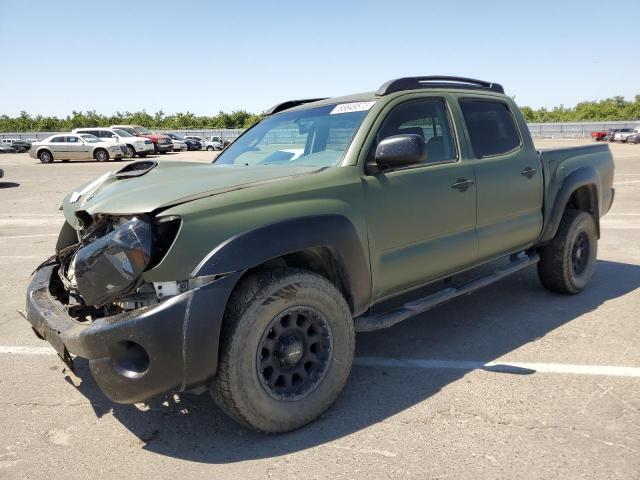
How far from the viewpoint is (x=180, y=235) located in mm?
2381

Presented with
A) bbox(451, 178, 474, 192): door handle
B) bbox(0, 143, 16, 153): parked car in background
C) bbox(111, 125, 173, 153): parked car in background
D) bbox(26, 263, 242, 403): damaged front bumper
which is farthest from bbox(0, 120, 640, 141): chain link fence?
bbox(26, 263, 242, 403): damaged front bumper

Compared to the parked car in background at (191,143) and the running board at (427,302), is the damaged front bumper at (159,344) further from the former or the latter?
the parked car in background at (191,143)

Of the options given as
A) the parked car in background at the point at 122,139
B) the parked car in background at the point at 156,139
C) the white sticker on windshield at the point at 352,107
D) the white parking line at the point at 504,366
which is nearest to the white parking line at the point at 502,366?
the white parking line at the point at 504,366

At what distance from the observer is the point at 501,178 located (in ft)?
13.2

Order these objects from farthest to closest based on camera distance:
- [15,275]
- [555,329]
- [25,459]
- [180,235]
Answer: [15,275] → [555,329] → [25,459] → [180,235]

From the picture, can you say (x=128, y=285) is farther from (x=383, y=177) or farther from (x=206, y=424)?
(x=383, y=177)

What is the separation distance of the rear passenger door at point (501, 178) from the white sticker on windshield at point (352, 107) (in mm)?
919

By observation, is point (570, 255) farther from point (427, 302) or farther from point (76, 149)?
point (76, 149)

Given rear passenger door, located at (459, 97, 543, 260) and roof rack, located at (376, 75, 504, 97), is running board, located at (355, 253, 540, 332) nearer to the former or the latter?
rear passenger door, located at (459, 97, 543, 260)

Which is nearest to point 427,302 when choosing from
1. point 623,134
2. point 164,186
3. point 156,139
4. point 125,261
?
point 164,186

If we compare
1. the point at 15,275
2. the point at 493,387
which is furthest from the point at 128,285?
the point at 15,275

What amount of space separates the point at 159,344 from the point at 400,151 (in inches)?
66.0

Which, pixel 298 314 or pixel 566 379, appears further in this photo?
pixel 566 379

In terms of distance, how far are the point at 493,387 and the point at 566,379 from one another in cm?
48
